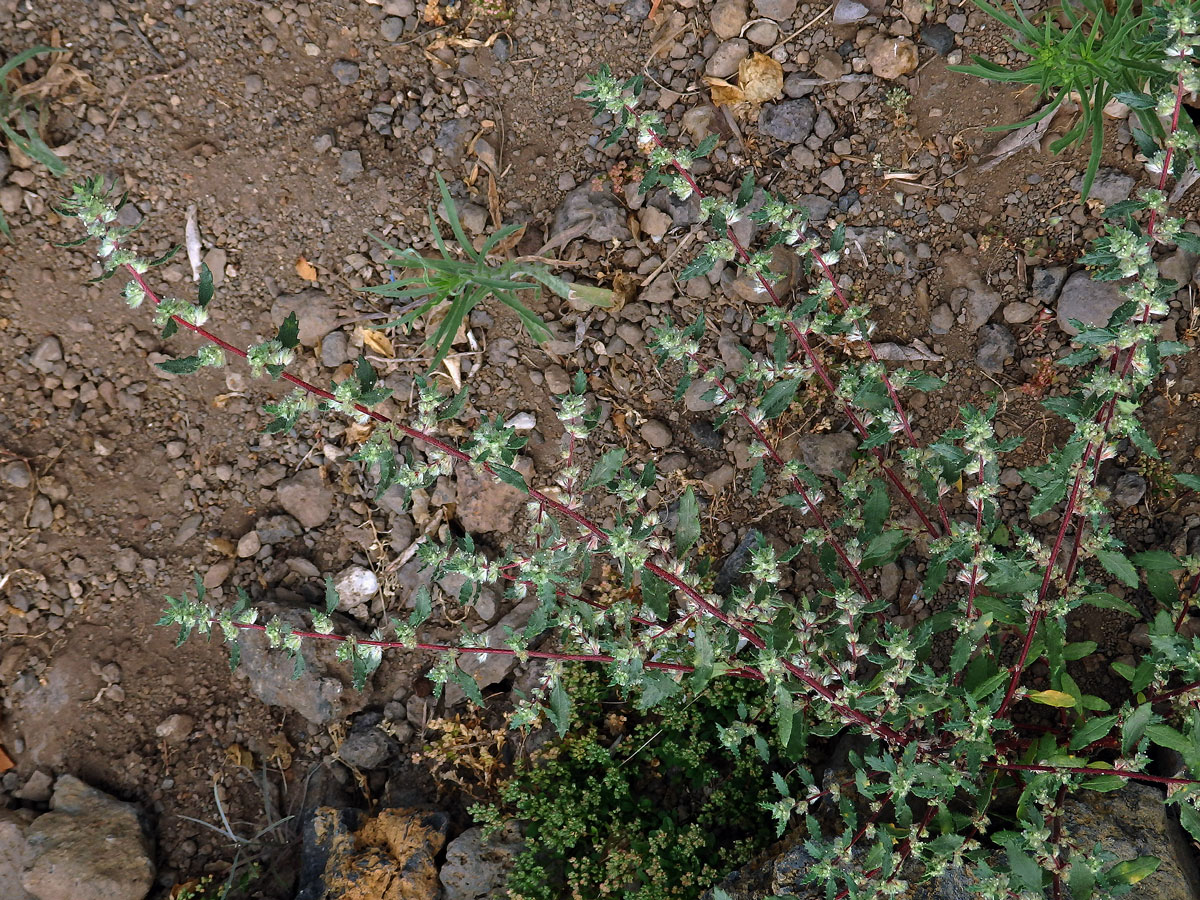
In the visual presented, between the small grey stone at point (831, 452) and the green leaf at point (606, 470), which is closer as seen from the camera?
the green leaf at point (606, 470)

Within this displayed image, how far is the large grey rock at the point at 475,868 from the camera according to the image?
3.85m

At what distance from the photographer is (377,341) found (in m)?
4.38

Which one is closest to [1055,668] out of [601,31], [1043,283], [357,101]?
[1043,283]

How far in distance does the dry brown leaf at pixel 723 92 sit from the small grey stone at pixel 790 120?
17 centimetres

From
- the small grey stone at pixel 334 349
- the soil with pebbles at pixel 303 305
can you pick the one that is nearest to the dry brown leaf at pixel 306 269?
the soil with pebbles at pixel 303 305

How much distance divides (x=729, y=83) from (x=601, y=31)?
714mm

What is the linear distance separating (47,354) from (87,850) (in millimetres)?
2539

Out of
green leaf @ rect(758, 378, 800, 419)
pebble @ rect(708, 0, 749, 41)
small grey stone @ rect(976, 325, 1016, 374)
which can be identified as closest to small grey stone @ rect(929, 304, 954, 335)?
small grey stone @ rect(976, 325, 1016, 374)

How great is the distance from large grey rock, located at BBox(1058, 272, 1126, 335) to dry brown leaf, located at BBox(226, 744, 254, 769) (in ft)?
15.0

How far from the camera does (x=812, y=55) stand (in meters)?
4.18

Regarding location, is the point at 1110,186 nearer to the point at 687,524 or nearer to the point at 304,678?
the point at 687,524

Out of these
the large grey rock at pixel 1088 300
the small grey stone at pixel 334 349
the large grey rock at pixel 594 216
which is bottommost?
the small grey stone at pixel 334 349

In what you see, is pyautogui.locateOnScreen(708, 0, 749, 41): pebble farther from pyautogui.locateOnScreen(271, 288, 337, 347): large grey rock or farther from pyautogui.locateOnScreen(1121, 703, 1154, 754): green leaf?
pyautogui.locateOnScreen(1121, 703, 1154, 754): green leaf

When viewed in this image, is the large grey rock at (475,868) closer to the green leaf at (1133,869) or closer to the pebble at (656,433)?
the pebble at (656,433)
